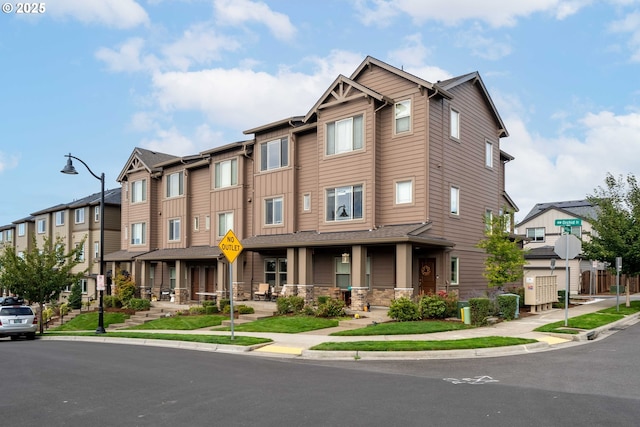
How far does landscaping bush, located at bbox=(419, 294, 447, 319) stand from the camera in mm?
21031

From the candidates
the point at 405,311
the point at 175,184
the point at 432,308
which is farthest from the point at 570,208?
the point at 405,311

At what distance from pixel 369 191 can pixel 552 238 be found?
3125 centimetres

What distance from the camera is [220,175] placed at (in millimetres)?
34875

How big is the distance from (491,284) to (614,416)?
14962 millimetres

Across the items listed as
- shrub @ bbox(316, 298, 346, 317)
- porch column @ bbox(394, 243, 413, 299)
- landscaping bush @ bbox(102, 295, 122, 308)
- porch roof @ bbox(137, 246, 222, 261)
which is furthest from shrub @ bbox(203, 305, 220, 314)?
porch column @ bbox(394, 243, 413, 299)

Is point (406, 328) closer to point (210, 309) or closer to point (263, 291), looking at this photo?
point (263, 291)

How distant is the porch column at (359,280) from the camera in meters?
23.8

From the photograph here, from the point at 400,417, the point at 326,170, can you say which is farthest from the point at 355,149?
the point at 400,417

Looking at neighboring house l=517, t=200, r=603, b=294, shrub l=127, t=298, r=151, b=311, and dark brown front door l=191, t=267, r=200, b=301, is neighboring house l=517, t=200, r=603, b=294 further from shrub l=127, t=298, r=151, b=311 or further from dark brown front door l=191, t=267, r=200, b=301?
shrub l=127, t=298, r=151, b=311

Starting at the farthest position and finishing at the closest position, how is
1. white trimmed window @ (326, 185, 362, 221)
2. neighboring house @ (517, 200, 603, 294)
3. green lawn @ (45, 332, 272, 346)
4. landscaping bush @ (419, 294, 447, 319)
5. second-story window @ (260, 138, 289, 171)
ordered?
neighboring house @ (517, 200, 603, 294) → second-story window @ (260, 138, 289, 171) → white trimmed window @ (326, 185, 362, 221) → landscaping bush @ (419, 294, 447, 319) → green lawn @ (45, 332, 272, 346)

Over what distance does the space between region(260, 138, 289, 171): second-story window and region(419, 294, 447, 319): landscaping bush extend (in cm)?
1232

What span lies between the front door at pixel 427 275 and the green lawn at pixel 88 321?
55.2ft

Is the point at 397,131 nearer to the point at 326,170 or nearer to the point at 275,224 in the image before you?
the point at 326,170

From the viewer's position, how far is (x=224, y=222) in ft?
113
